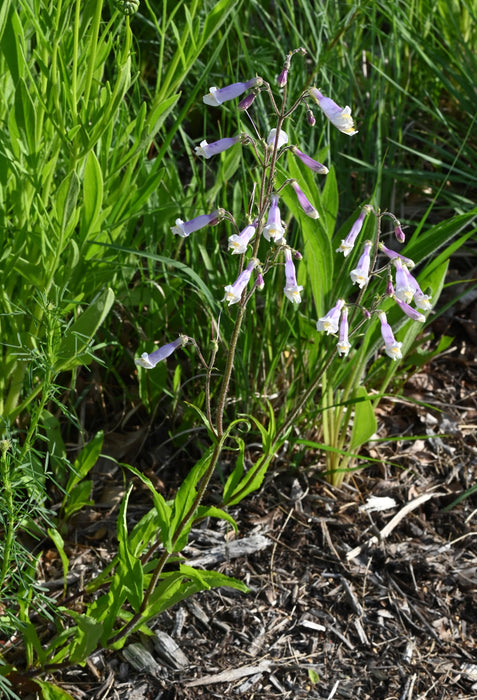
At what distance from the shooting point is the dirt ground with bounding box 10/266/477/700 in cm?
202

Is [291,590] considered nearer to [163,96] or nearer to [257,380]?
[257,380]

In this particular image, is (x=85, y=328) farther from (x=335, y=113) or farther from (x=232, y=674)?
(x=232, y=674)

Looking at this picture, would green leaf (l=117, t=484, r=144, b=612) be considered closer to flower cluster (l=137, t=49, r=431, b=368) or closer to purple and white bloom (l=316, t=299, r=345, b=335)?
flower cluster (l=137, t=49, r=431, b=368)

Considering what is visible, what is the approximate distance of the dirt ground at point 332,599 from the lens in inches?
79.4

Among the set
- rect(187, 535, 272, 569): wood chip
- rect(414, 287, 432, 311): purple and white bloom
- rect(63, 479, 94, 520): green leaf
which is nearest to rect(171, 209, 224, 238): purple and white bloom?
rect(414, 287, 432, 311): purple and white bloom

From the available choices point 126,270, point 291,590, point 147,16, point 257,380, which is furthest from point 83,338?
point 147,16

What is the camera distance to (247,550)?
7.47 ft

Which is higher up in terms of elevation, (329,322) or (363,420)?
(329,322)

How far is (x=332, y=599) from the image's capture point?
2.24 m

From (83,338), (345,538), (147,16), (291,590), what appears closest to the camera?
(83,338)

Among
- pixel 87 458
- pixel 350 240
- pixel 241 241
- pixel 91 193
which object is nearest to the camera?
pixel 241 241

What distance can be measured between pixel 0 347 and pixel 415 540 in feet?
4.45

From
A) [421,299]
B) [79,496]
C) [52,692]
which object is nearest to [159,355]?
[421,299]

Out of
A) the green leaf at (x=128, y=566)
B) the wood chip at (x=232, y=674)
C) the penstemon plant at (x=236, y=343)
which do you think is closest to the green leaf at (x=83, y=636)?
the penstemon plant at (x=236, y=343)
